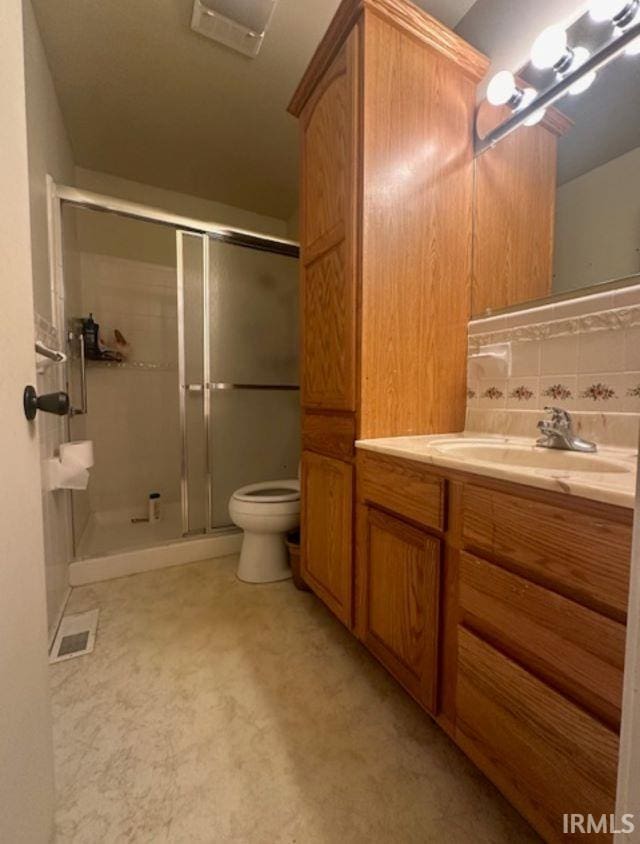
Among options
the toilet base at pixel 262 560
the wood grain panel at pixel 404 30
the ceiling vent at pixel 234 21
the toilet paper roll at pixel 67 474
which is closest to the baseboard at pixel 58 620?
the toilet paper roll at pixel 67 474

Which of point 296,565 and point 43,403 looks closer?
point 43,403

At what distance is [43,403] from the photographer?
1.93 ft

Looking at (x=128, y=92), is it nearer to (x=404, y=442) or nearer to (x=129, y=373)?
(x=129, y=373)

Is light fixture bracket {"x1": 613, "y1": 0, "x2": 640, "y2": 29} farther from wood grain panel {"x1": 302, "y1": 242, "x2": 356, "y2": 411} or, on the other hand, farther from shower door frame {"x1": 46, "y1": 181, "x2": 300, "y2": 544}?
shower door frame {"x1": 46, "y1": 181, "x2": 300, "y2": 544}

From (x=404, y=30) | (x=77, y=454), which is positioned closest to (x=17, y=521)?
(x=77, y=454)

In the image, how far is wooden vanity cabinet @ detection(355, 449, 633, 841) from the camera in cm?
53

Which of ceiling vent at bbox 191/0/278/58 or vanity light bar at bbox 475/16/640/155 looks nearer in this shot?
vanity light bar at bbox 475/16/640/155

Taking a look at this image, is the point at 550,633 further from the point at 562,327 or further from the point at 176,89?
the point at 176,89

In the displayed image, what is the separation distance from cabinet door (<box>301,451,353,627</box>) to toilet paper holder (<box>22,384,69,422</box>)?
84 cm

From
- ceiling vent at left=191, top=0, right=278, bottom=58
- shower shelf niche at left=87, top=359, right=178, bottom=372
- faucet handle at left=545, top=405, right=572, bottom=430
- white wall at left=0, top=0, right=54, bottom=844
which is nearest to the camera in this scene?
white wall at left=0, top=0, right=54, bottom=844

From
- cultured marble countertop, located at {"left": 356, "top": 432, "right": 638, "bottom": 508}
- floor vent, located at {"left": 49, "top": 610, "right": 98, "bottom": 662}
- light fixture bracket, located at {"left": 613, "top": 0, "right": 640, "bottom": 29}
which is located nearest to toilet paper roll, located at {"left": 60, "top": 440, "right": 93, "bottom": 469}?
floor vent, located at {"left": 49, "top": 610, "right": 98, "bottom": 662}

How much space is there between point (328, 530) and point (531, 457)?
2.41ft

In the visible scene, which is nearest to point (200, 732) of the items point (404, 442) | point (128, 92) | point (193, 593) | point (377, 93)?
point (193, 593)

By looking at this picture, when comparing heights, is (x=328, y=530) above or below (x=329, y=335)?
below
